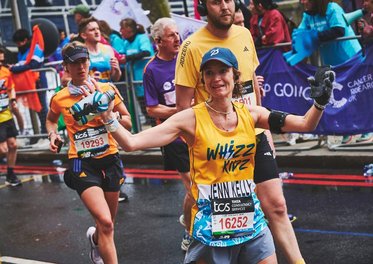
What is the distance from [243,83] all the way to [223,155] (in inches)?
50.1

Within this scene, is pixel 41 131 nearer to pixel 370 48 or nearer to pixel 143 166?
pixel 143 166

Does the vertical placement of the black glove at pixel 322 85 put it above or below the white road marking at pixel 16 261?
above

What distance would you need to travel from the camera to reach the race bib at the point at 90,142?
570 cm

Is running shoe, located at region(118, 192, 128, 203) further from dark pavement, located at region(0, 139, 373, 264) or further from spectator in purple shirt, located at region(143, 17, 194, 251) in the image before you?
spectator in purple shirt, located at region(143, 17, 194, 251)

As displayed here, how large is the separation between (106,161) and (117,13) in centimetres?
537

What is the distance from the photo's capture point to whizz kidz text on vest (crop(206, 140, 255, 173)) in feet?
13.1

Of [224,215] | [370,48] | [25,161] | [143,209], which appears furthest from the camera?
[25,161]

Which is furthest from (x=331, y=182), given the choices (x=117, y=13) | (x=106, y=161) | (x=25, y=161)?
(x=25, y=161)

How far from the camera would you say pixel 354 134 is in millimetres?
9180

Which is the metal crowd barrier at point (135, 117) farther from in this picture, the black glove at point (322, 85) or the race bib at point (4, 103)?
the black glove at point (322, 85)

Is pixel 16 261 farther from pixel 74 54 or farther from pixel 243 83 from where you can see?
pixel 243 83

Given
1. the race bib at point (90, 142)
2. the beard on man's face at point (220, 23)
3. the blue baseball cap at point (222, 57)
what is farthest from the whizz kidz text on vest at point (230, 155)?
the race bib at point (90, 142)

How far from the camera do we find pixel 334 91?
925 cm

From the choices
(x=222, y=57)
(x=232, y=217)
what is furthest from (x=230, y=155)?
(x=222, y=57)
